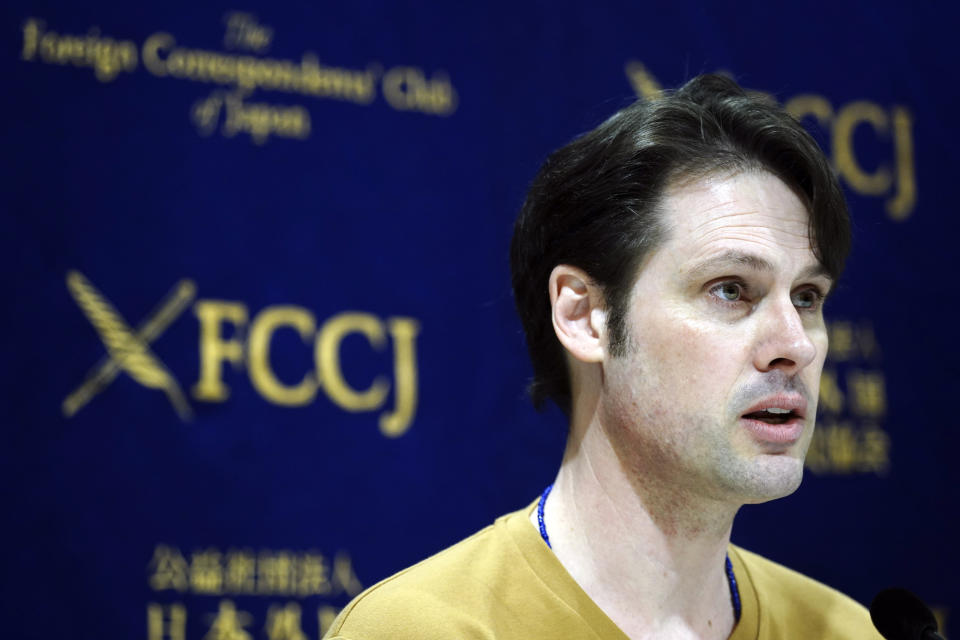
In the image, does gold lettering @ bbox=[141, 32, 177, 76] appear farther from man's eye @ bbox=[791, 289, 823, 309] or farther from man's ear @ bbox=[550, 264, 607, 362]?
man's eye @ bbox=[791, 289, 823, 309]

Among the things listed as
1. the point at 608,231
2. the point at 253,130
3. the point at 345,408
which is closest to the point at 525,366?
the point at 345,408

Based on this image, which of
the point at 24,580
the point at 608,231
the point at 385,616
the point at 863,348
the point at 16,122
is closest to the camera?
the point at 385,616

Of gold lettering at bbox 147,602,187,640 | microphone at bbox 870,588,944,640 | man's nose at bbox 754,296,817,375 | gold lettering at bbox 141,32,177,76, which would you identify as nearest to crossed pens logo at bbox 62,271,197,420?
gold lettering at bbox 147,602,187,640

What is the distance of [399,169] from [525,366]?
Result: 23.3 inches

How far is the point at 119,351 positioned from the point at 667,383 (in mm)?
1382

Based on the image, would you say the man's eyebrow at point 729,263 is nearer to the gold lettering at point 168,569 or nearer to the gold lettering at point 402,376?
the gold lettering at point 402,376

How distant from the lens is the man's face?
1760 mm

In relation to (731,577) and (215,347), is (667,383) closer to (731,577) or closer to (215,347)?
(731,577)

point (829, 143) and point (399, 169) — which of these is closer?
point (399, 169)

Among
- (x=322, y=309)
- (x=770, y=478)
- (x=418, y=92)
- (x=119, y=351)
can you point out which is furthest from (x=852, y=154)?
(x=119, y=351)

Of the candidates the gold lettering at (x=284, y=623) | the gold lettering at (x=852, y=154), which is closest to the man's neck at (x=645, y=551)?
the gold lettering at (x=284, y=623)

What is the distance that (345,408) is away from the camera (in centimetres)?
286

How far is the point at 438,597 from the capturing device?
71.5 inches

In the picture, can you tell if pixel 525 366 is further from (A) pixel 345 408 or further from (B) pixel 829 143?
(B) pixel 829 143
